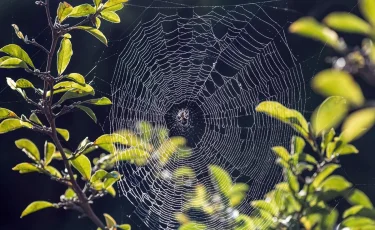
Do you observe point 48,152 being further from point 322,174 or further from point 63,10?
point 322,174

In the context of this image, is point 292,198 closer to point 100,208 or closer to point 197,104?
point 197,104

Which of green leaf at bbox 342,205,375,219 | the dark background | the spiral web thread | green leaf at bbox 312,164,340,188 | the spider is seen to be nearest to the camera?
green leaf at bbox 342,205,375,219

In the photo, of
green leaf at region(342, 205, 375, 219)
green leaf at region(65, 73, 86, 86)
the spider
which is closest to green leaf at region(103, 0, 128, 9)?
green leaf at region(65, 73, 86, 86)

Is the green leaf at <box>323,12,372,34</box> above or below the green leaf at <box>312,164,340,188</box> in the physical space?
above

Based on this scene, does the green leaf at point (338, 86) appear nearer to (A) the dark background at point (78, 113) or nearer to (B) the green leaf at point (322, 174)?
(B) the green leaf at point (322, 174)

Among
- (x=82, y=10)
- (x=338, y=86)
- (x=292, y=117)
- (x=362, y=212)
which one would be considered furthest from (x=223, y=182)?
(x=338, y=86)

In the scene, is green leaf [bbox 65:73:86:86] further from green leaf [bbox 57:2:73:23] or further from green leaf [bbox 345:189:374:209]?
green leaf [bbox 345:189:374:209]
